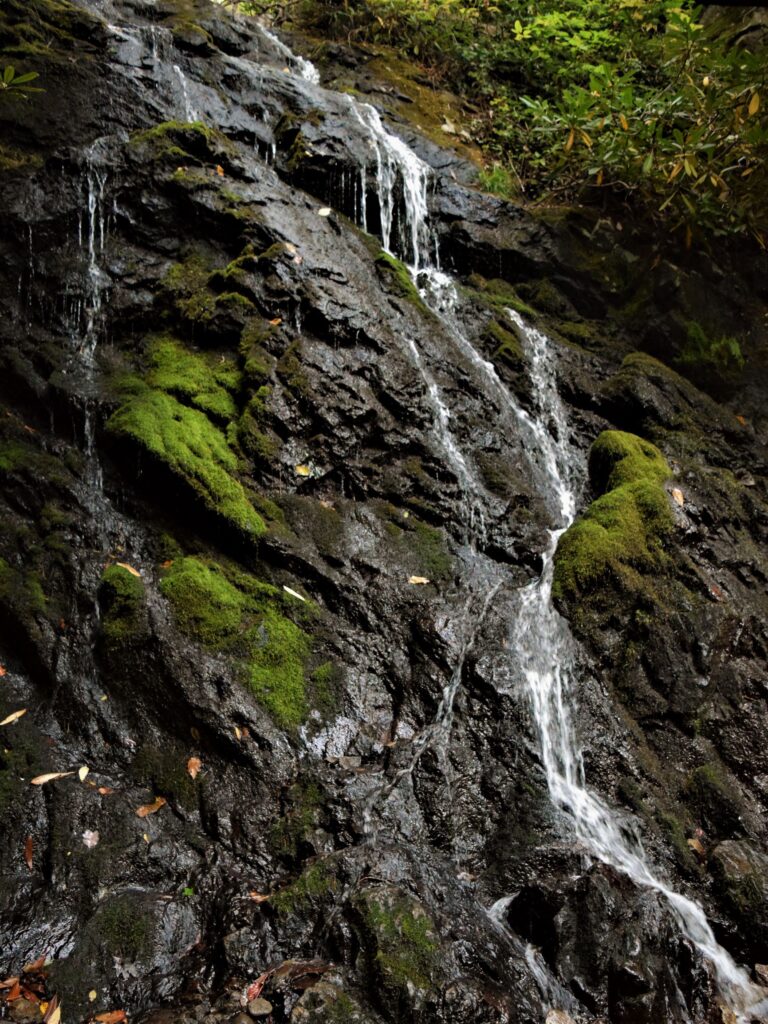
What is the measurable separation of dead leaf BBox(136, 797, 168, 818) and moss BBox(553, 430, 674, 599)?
10.3 feet

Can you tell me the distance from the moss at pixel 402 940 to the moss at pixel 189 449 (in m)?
2.59

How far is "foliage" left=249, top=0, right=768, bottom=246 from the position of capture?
6.29 m

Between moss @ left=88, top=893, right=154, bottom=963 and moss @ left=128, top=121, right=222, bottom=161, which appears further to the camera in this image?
moss @ left=128, top=121, right=222, bottom=161

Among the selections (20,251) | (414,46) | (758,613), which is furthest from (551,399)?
(414,46)

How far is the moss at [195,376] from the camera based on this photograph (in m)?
5.52

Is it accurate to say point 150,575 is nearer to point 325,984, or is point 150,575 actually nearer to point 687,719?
point 325,984

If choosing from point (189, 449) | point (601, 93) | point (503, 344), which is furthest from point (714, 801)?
point (601, 93)

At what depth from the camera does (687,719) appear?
4.92 m

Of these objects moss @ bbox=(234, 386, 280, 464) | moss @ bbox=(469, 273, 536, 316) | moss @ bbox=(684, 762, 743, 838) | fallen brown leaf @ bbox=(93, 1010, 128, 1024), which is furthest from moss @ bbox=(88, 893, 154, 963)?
moss @ bbox=(469, 273, 536, 316)

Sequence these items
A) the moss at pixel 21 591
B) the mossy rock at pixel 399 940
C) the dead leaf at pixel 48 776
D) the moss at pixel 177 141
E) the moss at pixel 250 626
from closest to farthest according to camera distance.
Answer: the mossy rock at pixel 399 940 → the dead leaf at pixel 48 776 → the moss at pixel 21 591 → the moss at pixel 250 626 → the moss at pixel 177 141

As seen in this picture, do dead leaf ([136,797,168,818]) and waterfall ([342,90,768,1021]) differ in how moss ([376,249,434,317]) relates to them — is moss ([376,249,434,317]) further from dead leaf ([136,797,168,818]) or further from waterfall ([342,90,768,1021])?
dead leaf ([136,797,168,818])

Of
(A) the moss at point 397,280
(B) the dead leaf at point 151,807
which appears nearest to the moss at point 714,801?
(B) the dead leaf at point 151,807

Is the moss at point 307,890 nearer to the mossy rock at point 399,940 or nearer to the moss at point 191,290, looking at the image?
the mossy rock at point 399,940

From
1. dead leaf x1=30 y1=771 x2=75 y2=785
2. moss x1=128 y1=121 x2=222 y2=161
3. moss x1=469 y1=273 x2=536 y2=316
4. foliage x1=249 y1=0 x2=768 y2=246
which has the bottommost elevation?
dead leaf x1=30 y1=771 x2=75 y2=785
